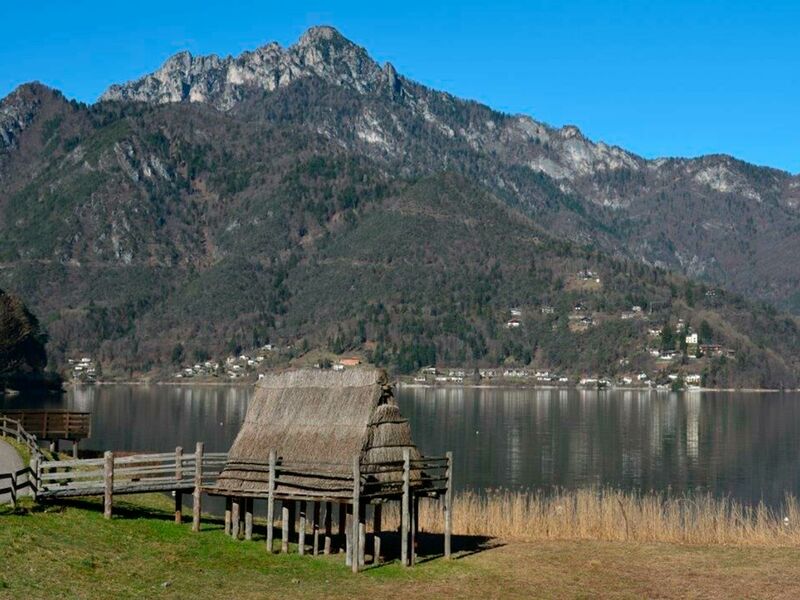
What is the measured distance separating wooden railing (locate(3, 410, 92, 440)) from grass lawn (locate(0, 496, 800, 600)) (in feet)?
71.7

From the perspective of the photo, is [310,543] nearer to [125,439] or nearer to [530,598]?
[530,598]

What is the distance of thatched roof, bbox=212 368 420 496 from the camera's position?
3341 cm

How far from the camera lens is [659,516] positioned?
43344 mm

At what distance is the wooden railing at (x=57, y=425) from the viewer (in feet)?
189

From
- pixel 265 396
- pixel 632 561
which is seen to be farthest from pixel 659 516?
pixel 265 396

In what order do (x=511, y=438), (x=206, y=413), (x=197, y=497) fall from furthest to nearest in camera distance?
(x=206, y=413) → (x=511, y=438) → (x=197, y=497)

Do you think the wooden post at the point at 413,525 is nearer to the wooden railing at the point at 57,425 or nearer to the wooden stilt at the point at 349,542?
the wooden stilt at the point at 349,542

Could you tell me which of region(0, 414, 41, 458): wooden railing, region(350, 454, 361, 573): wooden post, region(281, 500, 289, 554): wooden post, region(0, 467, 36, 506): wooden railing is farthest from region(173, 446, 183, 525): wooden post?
region(350, 454, 361, 573): wooden post

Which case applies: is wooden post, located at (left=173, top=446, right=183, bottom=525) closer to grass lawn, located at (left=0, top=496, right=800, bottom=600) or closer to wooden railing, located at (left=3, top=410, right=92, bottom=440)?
grass lawn, located at (left=0, top=496, right=800, bottom=600)

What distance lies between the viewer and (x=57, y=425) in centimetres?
5847

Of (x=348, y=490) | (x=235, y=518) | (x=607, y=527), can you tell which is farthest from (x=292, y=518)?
(x=607, y=527)

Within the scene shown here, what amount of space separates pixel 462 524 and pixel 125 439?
67306 mm

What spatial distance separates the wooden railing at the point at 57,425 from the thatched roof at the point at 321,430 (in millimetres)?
23790

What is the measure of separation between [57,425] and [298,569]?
3062 cm
